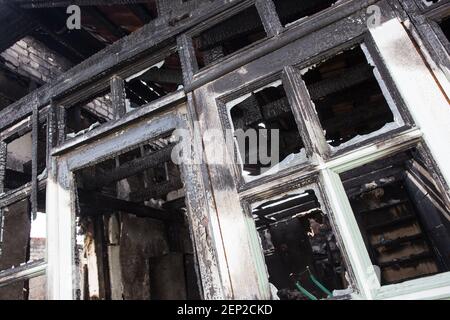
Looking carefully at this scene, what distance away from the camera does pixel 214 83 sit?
57.2 inches

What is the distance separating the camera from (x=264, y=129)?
10.2 feet

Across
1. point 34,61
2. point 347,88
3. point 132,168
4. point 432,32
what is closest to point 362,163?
point 432,32

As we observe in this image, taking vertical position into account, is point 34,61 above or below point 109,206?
above

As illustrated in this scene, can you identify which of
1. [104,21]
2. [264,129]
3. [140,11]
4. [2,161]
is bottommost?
[2,161]

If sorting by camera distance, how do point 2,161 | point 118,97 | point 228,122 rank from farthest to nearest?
point 2,161, point 118,97, point 228,122

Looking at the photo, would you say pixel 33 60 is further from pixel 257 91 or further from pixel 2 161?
pixel 257 91

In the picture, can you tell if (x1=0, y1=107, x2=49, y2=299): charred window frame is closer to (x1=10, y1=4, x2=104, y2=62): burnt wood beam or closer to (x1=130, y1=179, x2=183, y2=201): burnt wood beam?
(x1=10, y1=4, x2=104, y2=62): burnt wood beam

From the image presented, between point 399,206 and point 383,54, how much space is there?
453cm

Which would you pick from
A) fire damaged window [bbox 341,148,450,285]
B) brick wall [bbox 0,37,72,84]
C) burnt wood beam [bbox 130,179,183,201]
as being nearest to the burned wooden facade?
brick wall [bbox 0,37,72,84]

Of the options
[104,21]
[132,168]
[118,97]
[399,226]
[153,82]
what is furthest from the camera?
[399,226]

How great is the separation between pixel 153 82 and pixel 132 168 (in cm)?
86

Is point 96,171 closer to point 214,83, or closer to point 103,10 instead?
point 103,10
